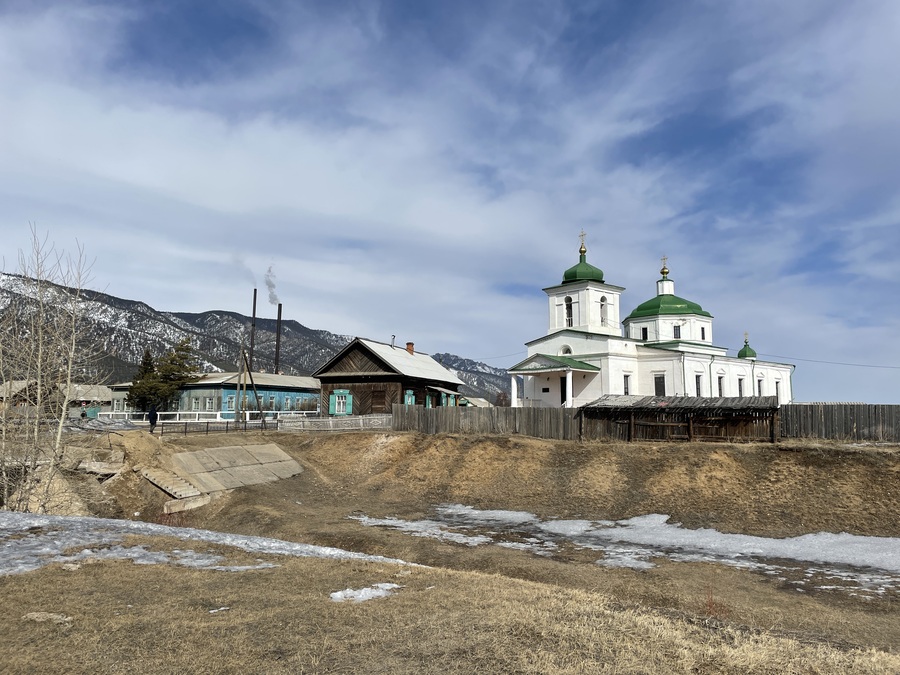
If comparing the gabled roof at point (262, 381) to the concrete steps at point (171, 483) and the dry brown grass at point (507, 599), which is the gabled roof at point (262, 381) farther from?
the concrete steps at point (171, 483)

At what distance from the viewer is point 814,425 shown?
86.8ft

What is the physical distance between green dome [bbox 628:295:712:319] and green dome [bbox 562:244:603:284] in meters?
8.02

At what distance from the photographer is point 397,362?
44.4 meters

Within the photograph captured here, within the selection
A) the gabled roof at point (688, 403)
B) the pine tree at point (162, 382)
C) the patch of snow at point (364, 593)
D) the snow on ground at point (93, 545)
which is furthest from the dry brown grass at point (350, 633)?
the pine tree at point (162, 382)

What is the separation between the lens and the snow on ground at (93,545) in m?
11.1

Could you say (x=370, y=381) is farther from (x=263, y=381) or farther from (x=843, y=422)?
(x=843, y=422)

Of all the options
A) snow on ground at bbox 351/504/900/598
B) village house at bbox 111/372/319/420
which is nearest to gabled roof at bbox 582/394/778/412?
snow on ground at bbox 351/504/900/598

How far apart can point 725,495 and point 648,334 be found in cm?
3439

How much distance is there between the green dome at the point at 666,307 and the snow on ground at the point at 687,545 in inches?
1407

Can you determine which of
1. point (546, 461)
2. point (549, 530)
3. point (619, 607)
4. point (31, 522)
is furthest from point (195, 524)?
point (619, 607)

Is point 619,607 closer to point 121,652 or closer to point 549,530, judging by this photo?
point 121,652

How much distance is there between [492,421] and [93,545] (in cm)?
2270

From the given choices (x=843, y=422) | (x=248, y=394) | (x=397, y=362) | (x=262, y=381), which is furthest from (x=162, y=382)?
(x=843, y=422)

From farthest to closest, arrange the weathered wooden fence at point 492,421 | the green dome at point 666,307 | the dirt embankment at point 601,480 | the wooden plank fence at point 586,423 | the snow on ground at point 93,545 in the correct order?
the green dome at point 666,307
the weathered wooden fence at point 492,421
the wooden plank fence at point 586,423
the dirt embankment at point 601,480
the snow on ground at point 93,545
